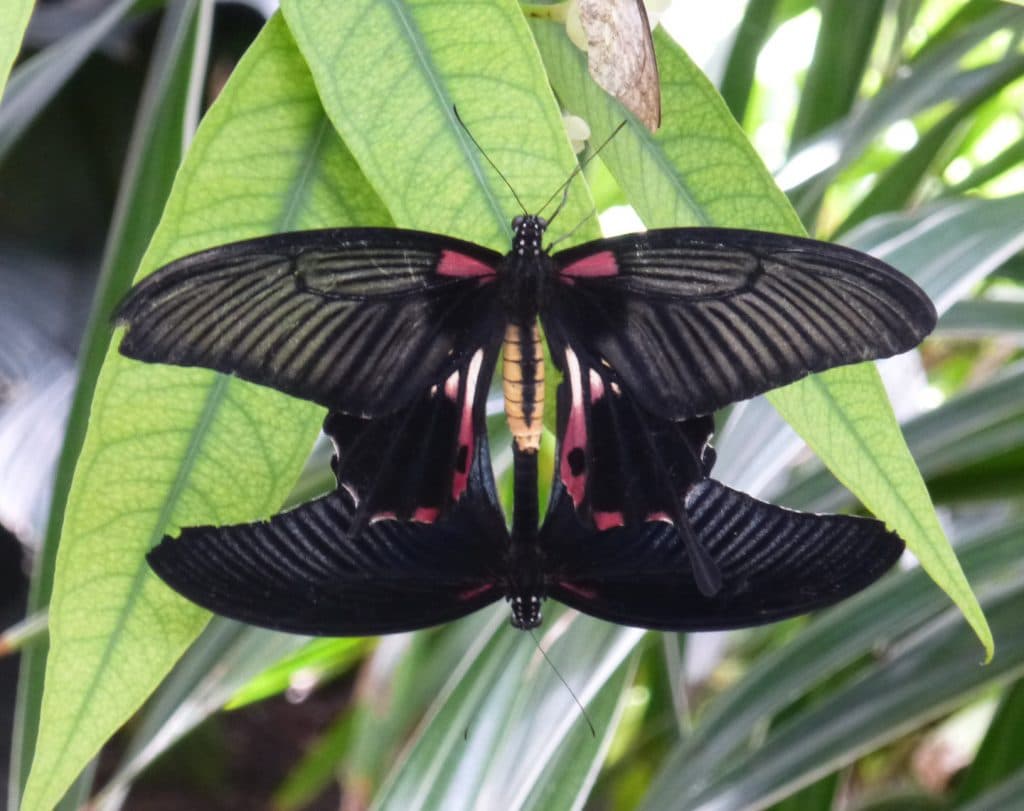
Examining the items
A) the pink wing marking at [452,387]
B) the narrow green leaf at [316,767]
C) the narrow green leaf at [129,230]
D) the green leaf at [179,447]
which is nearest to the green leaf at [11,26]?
the green leaf at [179,447]

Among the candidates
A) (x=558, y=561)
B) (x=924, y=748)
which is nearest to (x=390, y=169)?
(x=558, y=561)

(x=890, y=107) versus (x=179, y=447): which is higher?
(x=890, y=107)

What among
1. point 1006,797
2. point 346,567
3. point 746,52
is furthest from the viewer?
point 746,52

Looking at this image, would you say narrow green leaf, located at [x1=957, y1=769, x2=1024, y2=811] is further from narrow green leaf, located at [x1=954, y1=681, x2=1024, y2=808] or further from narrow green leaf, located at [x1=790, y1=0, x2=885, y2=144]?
narrow green leaf, located at [x1=790, y1=0, x2=885, y2=144]

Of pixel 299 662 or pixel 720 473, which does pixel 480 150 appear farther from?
pixel 299 662

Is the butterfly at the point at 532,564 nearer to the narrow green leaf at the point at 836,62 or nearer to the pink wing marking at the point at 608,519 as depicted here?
the pink wing marking at the point at 608,519

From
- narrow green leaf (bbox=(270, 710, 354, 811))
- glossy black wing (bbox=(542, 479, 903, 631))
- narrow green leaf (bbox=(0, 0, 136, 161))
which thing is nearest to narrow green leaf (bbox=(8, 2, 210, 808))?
narrow green leaf (bbox=(0, 0, 136, 161))

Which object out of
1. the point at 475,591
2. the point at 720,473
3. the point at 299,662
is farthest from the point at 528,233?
the point at 299,662
